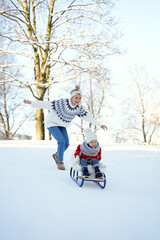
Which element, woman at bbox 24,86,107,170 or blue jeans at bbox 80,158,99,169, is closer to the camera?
blue jeans at bbox 80,158,99,169

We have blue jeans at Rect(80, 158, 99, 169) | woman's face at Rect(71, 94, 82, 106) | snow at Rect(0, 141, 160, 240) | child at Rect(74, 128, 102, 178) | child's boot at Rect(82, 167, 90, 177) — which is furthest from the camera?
woman's face at Rect(71, 94, 82, 106)

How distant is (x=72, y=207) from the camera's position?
2008mm

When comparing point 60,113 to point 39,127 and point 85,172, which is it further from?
point 39,127

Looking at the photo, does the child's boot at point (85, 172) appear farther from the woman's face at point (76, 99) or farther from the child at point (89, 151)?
the woman's face at point (76, 99)

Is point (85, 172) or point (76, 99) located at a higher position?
point (76, 99)

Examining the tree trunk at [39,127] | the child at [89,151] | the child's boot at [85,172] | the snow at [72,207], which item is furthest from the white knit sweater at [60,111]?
the tree trunk at [39,127]

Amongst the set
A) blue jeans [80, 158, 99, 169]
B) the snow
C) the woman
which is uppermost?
the woman

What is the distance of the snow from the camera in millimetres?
1621

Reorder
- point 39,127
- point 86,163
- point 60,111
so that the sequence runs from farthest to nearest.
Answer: point 39,127
point 60,111
point 86,163

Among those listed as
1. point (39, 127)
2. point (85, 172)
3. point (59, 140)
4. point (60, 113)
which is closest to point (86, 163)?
point (85, 172)

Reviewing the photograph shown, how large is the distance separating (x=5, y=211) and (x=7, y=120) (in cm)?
1581

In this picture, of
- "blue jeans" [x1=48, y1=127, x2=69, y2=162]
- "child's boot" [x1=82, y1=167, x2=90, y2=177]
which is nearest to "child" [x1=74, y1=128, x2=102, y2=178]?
"child's boot" [x1=82, y1=167, x2=90, y2=177]

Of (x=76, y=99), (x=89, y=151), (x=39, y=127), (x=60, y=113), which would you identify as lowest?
(x=89, y=151)

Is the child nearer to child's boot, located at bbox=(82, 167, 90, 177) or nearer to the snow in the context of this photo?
child's boot, located at bbox=(82, 167, 90, 177)
